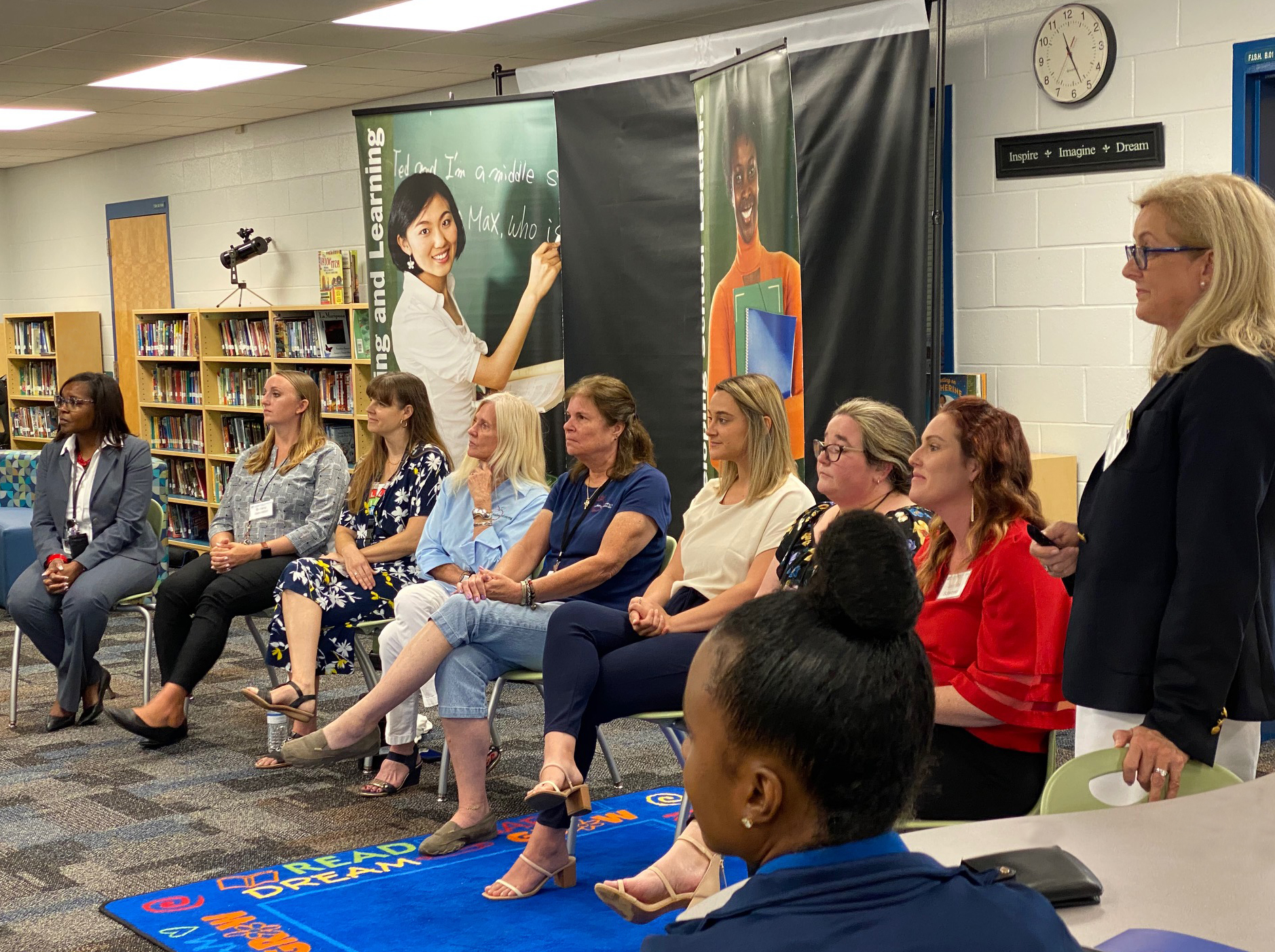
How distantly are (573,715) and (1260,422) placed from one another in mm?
1762

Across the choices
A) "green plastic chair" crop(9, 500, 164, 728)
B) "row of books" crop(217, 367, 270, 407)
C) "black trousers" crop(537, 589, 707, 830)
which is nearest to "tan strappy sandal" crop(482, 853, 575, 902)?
"black trousers" crop(537, 589, 707, 830)

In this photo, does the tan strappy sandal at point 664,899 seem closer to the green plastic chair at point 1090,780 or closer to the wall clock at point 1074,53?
the green plastic chair at point 1090,780

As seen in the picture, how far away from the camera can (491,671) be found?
3.59 m

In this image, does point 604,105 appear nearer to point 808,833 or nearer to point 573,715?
point 573,715

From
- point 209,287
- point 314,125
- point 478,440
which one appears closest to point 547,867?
point 478,440

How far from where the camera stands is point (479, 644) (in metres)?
3.57

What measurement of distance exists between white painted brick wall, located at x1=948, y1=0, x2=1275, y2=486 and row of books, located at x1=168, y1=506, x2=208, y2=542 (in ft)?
18.2

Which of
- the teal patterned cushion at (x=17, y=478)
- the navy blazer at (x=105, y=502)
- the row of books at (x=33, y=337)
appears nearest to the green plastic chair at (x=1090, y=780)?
the navy blazer at (x=105, y=502)

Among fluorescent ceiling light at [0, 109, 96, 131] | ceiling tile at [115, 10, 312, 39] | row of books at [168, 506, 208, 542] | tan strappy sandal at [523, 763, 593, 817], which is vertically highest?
fluorescent ceiling light at [0, 109, 96, 131]

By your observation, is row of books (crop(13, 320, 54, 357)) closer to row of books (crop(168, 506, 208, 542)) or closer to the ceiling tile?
row of books (crop(168, 506, 208, 542))

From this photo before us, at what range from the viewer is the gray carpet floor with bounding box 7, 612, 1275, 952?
3.20 metres

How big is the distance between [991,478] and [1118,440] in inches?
21.0

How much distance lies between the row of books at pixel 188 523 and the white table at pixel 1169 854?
7.93 meters

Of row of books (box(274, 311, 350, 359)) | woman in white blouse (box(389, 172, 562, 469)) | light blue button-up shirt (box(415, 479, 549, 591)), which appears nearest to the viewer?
light blue button-up shirt (box(415, 479, 549, 591))
